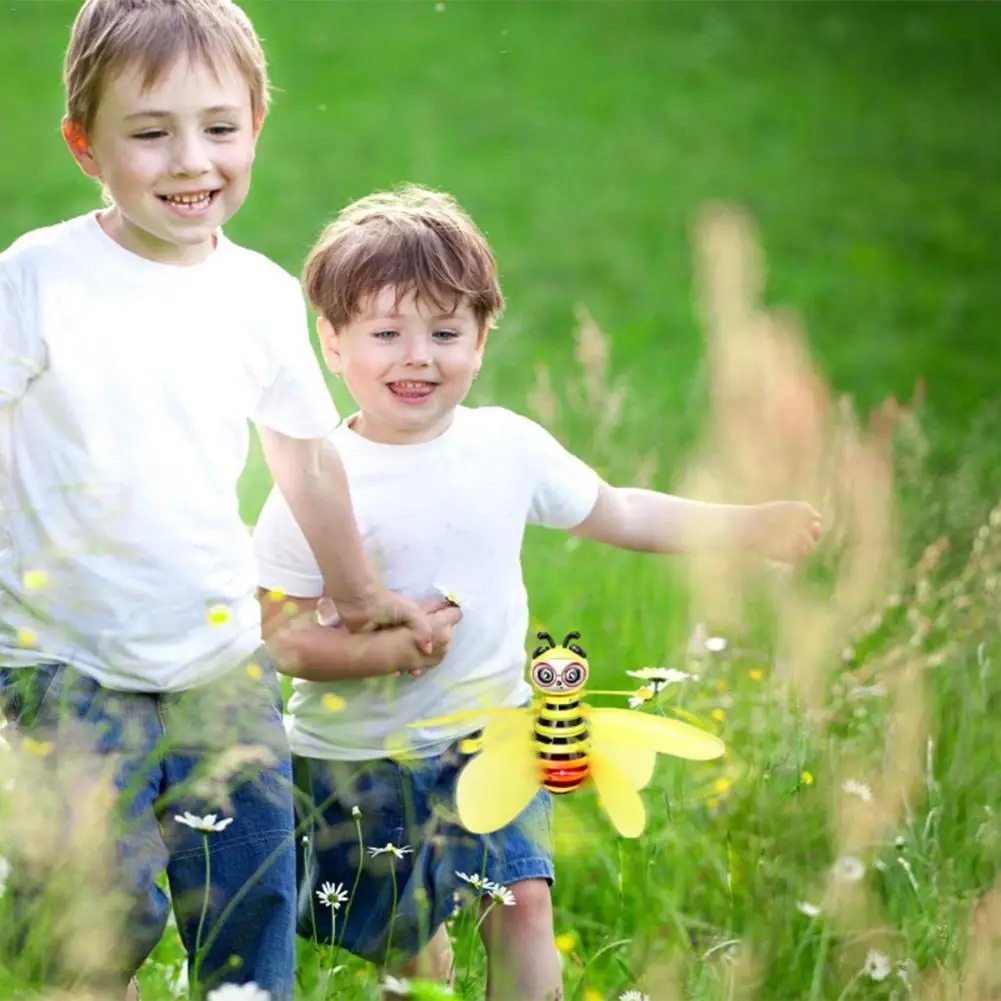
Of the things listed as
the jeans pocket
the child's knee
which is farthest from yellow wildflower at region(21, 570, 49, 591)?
the child's knee

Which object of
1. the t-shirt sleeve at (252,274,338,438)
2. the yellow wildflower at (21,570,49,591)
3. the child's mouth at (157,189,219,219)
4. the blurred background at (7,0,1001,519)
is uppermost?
the blurred background at (7,0,1001,519)

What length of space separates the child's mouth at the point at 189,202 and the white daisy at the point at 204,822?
0.73 meters

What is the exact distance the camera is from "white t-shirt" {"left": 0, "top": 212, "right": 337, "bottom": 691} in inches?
90.0

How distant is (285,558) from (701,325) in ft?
12.9

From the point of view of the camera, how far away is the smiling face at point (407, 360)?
8.50 feet

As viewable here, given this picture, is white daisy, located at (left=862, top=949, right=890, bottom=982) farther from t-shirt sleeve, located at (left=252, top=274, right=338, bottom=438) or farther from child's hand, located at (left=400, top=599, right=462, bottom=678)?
t-shirt sleeve, located at (left=252, top=274, right=338, bottom=438)

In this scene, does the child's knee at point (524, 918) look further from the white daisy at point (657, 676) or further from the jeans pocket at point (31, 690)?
the jeans pocket at point (31, 690)

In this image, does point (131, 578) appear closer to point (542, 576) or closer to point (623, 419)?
point (542, 576)

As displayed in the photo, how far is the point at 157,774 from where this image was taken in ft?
7.82

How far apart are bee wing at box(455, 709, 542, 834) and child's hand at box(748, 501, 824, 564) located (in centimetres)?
64

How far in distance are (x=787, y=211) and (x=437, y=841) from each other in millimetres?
6622

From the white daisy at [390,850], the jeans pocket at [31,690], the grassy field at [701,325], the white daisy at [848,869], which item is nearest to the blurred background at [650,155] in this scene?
the grassy field at [701,325]

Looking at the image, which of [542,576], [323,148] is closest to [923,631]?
[542,576]

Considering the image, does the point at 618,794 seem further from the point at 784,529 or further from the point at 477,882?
the point at 784,529
